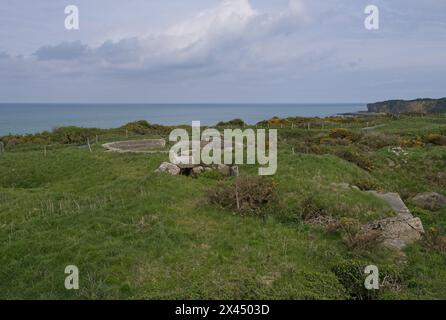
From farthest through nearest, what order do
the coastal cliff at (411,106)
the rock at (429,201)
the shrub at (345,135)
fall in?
1. the coastal cliff at (411,106)
2. the shrub at (345,135)
3. the rock at (429,201)

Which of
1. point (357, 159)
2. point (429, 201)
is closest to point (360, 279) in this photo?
point (429, 201)

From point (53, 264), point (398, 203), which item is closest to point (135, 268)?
point (53, 264)

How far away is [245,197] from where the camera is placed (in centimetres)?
1367

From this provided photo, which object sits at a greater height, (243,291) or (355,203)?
(355,203)

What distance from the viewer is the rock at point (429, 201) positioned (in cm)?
1633

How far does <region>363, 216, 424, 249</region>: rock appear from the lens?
37.5ft

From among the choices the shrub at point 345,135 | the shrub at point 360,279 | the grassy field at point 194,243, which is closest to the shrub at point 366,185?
the grassy field at point 194,243

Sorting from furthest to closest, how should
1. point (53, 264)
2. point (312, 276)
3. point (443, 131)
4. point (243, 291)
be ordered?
1. point (443, 131)
2. point (53, 264)
3. point (312, 276)
4. point (243, 291)

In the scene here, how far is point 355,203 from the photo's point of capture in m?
13.5

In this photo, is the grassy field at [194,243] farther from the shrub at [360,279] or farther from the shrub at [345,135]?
the shrub at [345,135]

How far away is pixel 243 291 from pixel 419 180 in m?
16.4

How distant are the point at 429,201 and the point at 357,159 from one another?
5948 mm

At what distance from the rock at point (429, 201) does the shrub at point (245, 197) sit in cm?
689

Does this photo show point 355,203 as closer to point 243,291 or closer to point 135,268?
point 243,291
